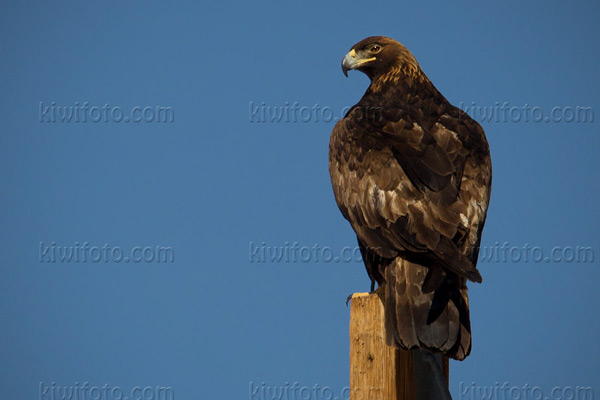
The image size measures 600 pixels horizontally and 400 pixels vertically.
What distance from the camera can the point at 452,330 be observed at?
4.51 m

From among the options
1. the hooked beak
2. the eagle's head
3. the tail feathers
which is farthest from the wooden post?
the hooked beak

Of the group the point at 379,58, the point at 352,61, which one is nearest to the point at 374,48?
the point at 379,58

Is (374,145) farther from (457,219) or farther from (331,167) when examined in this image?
(457,219)

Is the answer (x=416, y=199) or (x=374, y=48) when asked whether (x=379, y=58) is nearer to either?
(x=374, y=48)

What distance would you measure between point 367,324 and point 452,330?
1.79 ft

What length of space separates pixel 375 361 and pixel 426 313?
43cm

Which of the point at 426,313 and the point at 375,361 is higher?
the point at 426,313

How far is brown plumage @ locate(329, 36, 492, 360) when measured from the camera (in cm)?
462

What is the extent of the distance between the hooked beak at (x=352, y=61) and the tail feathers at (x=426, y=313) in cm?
366

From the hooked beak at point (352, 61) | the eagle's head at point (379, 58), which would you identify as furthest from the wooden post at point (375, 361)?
the hooked beak at point (352, 61)

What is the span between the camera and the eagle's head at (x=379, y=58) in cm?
790

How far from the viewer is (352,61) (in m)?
8.18

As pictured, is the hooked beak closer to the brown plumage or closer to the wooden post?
the brown plumage

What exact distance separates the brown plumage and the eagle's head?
0.66 feet
